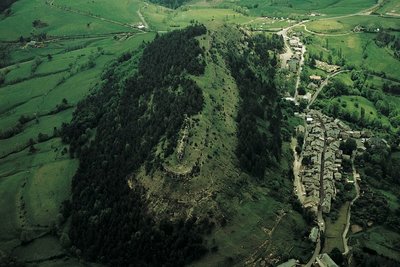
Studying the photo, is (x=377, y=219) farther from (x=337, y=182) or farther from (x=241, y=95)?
(x=241, y=95)

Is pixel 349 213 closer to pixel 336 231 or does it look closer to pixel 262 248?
pixel 336 231

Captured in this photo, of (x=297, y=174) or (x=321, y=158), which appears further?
(x=321, y=158)

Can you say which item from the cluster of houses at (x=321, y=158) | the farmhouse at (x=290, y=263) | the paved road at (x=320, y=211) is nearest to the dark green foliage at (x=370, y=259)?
the paved road at (x=320, y=211)

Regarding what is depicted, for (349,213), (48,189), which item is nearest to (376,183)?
(349,213)

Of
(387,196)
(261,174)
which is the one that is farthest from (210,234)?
(387,196)

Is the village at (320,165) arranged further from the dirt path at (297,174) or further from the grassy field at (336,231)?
the grassy field at (336,231)

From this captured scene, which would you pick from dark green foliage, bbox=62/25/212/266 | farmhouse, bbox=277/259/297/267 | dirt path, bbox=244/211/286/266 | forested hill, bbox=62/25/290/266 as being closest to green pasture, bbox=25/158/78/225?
forested hill, bbox=62/25/290/266
